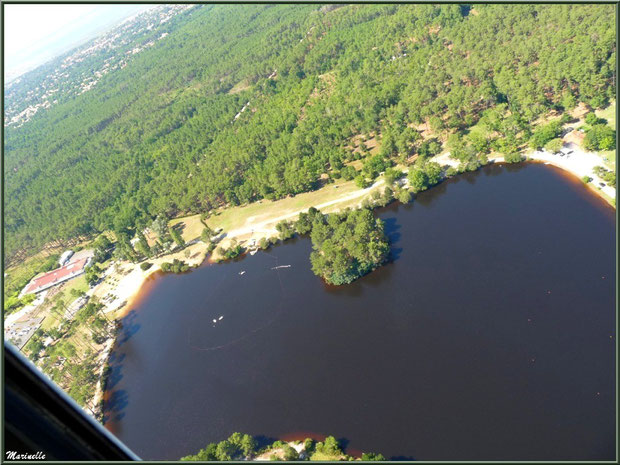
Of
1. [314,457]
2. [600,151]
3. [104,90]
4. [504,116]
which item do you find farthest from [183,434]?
[104,90]

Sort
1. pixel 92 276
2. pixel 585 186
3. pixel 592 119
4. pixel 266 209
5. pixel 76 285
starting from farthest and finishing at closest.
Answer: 1. pixel 266 209
2. pixel 76 285
3. pixel 92 276
4. pixel 592 119
5. pixel 585 186

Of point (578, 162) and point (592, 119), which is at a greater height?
point (592, 119)

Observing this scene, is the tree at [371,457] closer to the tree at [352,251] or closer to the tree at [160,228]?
the tree at [352,251]

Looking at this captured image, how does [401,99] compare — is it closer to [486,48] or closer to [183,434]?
[486,48]

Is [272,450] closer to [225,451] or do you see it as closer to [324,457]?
[225,451]

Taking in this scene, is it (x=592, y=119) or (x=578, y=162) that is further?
(x=592, y=119)

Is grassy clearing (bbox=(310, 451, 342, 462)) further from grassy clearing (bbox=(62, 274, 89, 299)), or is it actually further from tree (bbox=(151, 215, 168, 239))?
grassy clearing (bbox=(62, 274, 89, 299))

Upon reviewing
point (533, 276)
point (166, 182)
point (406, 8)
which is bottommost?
point (533, 276)

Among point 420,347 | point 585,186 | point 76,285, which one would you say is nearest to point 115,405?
point 76,285

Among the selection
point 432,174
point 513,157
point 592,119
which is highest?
point 592,119
